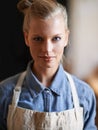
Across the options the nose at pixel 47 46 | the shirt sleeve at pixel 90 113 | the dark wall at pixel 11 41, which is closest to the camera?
the nose at pixel 47 46

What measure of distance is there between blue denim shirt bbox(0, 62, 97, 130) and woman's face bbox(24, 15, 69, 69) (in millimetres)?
74

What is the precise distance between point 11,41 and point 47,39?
1.76 ft

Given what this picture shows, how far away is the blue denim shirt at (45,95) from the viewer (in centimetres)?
87

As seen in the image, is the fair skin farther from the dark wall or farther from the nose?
the dark wall

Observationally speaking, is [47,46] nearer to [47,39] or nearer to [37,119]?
[47,39]

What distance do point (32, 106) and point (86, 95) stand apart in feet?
0.57

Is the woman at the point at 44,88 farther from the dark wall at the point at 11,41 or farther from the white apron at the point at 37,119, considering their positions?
the dark wall at the point at 11,41

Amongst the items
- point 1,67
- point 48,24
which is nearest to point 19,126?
point 48,24

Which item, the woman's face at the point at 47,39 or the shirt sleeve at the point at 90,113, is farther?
the shirt sleeve at the point at 90,113

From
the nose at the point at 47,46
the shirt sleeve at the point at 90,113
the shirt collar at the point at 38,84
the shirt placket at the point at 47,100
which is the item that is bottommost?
the shirt sleeve at the point at 90,113

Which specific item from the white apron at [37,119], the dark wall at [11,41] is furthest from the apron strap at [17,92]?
the dark wall at [11,41]

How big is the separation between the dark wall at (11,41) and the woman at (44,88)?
42 cm

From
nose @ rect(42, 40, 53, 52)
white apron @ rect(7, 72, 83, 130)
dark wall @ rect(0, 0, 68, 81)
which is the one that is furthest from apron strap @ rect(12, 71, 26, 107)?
dark wall @ rect(0, 0, 68, 81)

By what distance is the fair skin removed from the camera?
820mm
